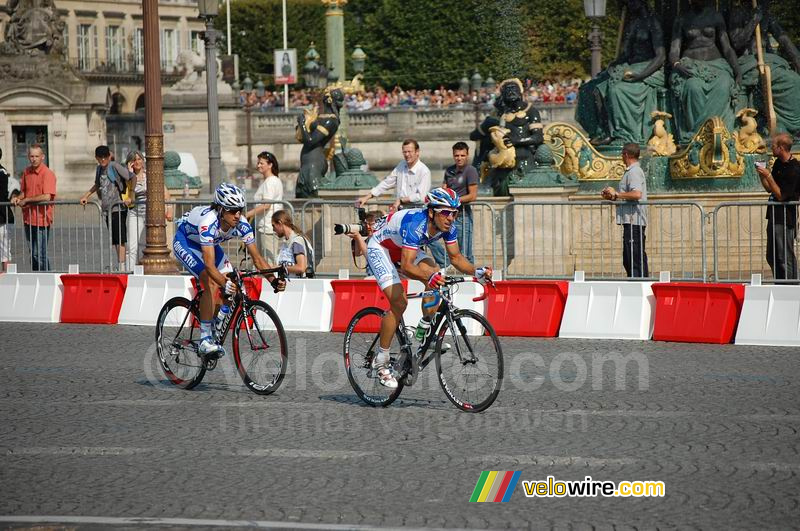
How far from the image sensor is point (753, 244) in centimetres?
1719

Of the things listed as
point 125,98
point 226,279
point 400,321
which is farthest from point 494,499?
point 125,98

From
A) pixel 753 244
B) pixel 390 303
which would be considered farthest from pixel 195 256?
pixel 753 244

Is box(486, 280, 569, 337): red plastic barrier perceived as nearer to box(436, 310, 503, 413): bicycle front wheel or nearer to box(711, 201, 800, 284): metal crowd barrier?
box(711, 201, 800, 284): metal crowd barrier

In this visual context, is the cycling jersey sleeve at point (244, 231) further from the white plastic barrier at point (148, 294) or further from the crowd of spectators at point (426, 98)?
the crowd of spectators at point (426, 98)

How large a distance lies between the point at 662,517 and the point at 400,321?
3.66m

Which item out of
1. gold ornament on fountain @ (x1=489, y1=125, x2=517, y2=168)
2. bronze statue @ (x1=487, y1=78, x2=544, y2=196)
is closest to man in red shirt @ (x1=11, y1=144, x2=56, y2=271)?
gold ornament on fountain @ (x1=489, y1=125, x2=517, y2=168)

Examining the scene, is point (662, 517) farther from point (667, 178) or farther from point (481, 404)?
point (667, 178)

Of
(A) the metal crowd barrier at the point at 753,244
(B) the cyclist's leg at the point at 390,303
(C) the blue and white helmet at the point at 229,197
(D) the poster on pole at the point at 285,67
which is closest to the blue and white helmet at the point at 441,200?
(B) the cyclist's leg at the point at 390,303

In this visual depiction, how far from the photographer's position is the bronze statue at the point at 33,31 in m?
54.4

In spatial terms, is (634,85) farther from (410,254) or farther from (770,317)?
(410,254)

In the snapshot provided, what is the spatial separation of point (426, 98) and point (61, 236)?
54102 mm

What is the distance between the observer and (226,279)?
11.5 metres

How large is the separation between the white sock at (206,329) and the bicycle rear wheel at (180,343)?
0.10 m

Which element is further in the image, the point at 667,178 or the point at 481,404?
the point at 667,178
